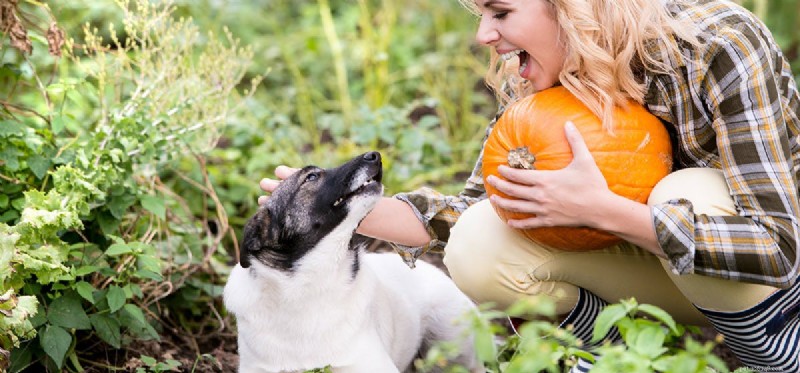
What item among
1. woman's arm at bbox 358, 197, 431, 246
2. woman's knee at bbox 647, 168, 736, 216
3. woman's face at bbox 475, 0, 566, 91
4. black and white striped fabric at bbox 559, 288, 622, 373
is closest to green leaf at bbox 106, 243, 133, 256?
woman's arm at bbox 358, 197, 431, 246

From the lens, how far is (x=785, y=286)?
2.93m

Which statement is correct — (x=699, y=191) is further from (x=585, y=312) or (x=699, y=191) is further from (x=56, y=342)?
(x=56, y=342)

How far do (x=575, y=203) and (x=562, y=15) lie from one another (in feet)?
1.90

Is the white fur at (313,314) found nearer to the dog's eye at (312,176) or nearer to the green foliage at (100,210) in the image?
the dog's eye at (312,176)

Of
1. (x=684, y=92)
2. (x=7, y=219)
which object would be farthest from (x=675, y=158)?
(x=7, y=219)

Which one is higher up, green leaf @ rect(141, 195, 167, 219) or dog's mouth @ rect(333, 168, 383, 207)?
dog's mouth @ rect(333, 168, 383, 207)

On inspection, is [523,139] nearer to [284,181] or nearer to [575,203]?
[575,203]

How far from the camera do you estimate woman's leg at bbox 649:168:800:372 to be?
3002mm

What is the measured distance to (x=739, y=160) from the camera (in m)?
2.91

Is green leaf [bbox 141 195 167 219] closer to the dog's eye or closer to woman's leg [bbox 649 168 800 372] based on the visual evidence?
the dog's eye

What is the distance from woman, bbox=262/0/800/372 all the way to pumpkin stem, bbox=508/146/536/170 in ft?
0.23

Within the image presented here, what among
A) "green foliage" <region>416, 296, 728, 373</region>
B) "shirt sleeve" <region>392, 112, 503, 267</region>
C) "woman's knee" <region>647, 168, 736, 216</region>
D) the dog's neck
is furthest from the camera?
"shirt sleeve" <region>392, 112, 503, 267</region>

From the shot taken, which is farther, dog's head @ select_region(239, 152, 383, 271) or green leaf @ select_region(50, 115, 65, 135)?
green leaf @ select_region(50, 115, 65, 135)

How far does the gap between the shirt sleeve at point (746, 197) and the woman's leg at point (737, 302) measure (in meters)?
0.10
